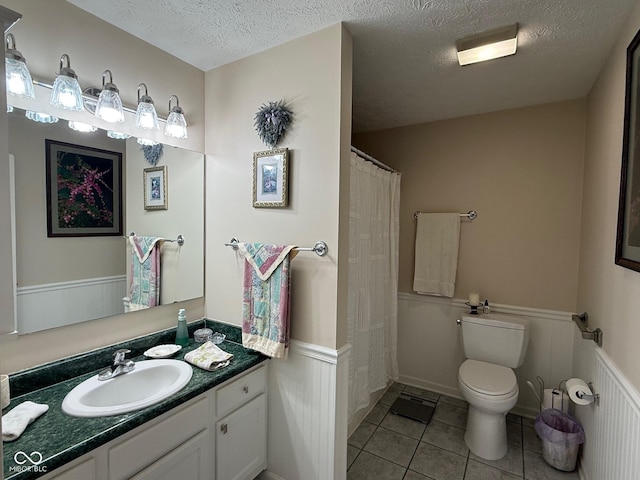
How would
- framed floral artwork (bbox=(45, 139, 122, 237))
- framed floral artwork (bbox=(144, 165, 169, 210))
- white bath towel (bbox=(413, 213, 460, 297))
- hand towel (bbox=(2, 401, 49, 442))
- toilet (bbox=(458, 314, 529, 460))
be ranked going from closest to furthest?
1. hand towel (bbox=(2, 401, 49, 442))
2. framed floral artwork (bbox=(45, 139, 122, 237))
3. framed floral artwork (bbox=(144, 165, 169, 210))
4. toilet (bbox=(458, 314, 529, 460))
5. white bath towel (bbox=(413, 213, 460, 297))

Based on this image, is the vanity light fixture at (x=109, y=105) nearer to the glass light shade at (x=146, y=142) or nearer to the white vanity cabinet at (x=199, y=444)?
the glass light shade at (x=146, y=142)

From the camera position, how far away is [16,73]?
117 cm

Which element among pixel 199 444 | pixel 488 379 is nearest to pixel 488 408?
pixel 488 379

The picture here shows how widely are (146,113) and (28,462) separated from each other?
1473 millimetres

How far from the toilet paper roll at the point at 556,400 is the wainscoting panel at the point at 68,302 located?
2725 millimetres

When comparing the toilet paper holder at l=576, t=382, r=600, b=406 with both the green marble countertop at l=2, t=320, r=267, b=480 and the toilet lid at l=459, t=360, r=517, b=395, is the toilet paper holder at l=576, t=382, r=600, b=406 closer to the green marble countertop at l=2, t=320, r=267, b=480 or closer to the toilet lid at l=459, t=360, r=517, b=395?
the toilet lid at l=459, t=360, r=517, b=395

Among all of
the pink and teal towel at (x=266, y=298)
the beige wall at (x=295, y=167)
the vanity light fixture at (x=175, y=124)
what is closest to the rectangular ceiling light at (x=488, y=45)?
the beige wall at (x=295, y=167)

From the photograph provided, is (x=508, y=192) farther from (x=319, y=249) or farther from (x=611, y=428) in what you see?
(x=319, y=249)

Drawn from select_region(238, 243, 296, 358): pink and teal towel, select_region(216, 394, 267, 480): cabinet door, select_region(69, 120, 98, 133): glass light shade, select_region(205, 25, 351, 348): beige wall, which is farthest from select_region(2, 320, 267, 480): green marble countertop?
select_region(69, 120, 98, 133): glass light shade

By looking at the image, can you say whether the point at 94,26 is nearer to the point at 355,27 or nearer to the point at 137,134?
the point at 137,134

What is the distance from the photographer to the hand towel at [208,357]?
4.89 ft

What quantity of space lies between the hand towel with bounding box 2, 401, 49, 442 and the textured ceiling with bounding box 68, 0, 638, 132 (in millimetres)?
1695

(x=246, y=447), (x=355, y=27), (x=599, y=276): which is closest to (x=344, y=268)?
(x=246, y=447)

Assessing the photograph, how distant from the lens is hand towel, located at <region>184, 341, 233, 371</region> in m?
1.49
